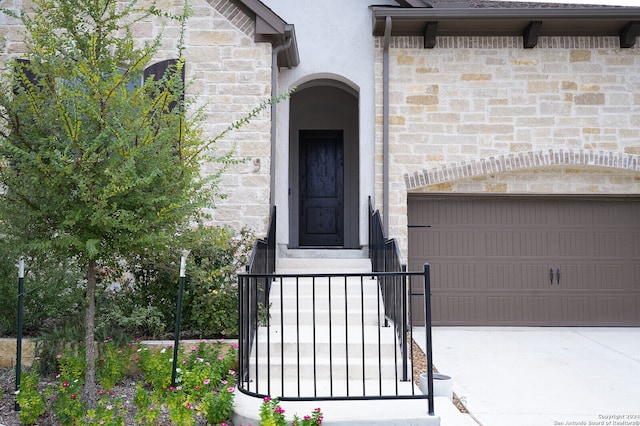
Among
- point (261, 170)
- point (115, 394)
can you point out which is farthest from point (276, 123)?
point (115, 394)

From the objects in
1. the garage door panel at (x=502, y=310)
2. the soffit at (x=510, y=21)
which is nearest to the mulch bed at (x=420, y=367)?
the garage door panel at (x=502, y=310)

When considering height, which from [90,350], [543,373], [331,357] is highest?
[90,350]

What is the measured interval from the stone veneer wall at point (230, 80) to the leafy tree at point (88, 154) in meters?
2.79

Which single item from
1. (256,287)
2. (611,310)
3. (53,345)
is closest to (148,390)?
(53,345)

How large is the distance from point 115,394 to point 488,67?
665 cm

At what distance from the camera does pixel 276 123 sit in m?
7.89

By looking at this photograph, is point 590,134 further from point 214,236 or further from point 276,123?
point 214,236

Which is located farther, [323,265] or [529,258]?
[529,258]

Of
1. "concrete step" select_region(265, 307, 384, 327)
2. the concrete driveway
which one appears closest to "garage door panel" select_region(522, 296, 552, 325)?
the concrete driveway

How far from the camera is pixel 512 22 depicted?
7957 mm

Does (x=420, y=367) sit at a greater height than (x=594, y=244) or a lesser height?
lesser

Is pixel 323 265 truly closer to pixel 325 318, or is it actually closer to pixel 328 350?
pixel 325 318

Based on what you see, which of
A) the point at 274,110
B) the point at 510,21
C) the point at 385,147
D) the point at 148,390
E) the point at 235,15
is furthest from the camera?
the point at 385,147

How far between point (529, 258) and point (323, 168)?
391cm
